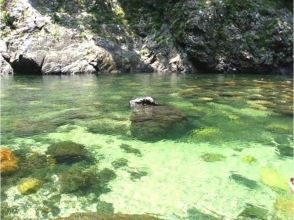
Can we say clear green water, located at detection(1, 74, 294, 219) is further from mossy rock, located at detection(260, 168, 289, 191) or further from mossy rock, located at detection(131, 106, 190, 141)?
mossy rock, located at detection(131, 106, 190, 141)

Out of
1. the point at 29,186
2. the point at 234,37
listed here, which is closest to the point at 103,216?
the point at 29,186

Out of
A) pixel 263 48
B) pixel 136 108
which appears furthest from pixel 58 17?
pixel 136 108

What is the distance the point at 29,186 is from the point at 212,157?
4038 millimetres

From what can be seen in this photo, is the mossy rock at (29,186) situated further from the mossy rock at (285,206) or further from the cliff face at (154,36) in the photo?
the cliff face at (154,36)

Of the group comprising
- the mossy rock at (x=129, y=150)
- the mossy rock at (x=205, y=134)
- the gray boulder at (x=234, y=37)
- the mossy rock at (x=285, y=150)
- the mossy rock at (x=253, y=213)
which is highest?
the gray boulder at (x=234, y=37)

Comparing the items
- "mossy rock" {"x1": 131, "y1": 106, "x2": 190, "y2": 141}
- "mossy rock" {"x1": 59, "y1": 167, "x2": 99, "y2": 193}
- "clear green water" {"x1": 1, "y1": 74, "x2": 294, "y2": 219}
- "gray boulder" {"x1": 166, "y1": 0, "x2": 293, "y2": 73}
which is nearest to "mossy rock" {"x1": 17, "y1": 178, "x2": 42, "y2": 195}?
"clear green water" {"x1": 1, "y1": 74, "x2": 294, "y2": 219}

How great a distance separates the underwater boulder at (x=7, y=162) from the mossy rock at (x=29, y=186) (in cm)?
55

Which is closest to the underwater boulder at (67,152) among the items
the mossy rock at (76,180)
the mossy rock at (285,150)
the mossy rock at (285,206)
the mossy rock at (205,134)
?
the mossy rock at (76,180)

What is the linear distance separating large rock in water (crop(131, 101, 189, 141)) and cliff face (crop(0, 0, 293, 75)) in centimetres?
1686

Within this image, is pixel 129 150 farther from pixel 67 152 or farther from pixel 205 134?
pixel 205 134

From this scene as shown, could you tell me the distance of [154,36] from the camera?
3288 cm

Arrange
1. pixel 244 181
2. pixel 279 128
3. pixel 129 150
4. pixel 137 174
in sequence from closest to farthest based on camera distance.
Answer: pixel 244 181 < pixel 137 174 < pixel 129 150 < pixel 279 128

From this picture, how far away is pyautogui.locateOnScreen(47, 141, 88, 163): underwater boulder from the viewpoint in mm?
8367

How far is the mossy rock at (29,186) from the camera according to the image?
6.81 metres
